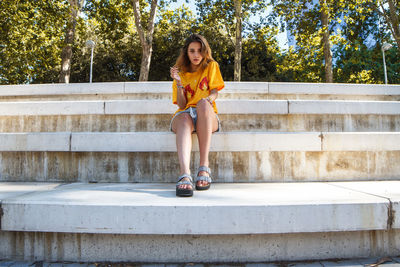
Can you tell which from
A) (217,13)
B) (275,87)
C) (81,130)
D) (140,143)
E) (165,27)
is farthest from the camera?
(165,27)

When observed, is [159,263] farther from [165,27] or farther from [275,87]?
[165,27]

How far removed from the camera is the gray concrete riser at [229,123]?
3641 mm

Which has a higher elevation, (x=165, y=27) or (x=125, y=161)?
(x=165, y=27)

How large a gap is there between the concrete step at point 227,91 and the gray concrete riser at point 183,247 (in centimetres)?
289

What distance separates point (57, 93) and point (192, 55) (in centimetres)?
277

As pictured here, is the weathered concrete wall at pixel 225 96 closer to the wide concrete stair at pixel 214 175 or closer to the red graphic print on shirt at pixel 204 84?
the wide concrete stair at pixel 214 175

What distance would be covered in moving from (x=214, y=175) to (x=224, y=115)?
0.90 metres

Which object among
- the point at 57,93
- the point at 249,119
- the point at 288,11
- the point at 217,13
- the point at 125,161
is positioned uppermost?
the point at 217,13

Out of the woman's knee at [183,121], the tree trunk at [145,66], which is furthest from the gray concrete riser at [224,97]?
the tree trunk at [145,66]

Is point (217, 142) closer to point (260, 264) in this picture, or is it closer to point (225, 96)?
point (260, 264)

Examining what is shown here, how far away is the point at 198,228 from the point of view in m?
1.89

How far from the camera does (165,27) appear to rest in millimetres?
22172

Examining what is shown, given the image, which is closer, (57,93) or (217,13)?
(57,93)

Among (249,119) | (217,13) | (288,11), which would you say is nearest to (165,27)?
(217,13)
